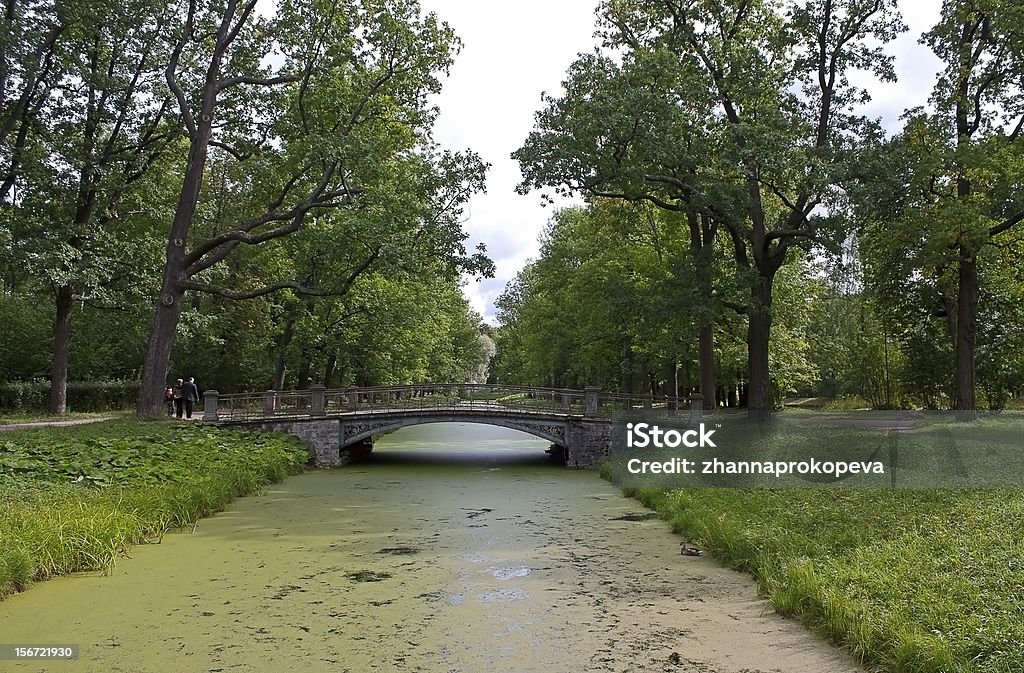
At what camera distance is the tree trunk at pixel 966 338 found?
58.9ft

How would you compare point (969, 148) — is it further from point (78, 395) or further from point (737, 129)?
point (78, 395)

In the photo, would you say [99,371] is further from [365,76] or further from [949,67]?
[949,67]

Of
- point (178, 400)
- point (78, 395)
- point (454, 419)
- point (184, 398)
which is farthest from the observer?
point (78, 395)

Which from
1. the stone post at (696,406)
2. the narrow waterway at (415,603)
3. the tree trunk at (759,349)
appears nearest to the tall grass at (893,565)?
the narrow waterway at (415,603)

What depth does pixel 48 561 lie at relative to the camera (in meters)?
7.28

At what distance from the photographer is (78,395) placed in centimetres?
2623

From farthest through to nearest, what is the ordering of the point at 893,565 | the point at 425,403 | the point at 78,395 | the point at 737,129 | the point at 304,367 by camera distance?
the point at 304,367
the point at 78,395
the point at 425,403
the point at 737,129
the point at 893,565

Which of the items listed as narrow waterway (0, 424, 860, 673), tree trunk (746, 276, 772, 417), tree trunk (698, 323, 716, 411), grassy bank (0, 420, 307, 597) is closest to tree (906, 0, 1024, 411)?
tree trunk (746, 276, 772, 417)

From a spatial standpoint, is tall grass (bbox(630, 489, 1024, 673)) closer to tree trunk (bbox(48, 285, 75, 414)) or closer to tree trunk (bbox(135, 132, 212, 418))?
tree trunk (bbox(135, 132, 212, 418))

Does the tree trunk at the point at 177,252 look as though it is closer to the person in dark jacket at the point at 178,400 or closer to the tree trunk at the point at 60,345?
the tree trunk at the point at 60,345

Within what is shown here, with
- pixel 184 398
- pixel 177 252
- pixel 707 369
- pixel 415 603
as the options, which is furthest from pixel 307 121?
pixel 415 603

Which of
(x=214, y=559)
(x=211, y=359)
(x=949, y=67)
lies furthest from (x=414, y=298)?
(x=214, y=559)

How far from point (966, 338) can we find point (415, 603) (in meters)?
16.9

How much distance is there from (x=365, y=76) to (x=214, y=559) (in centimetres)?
1363
